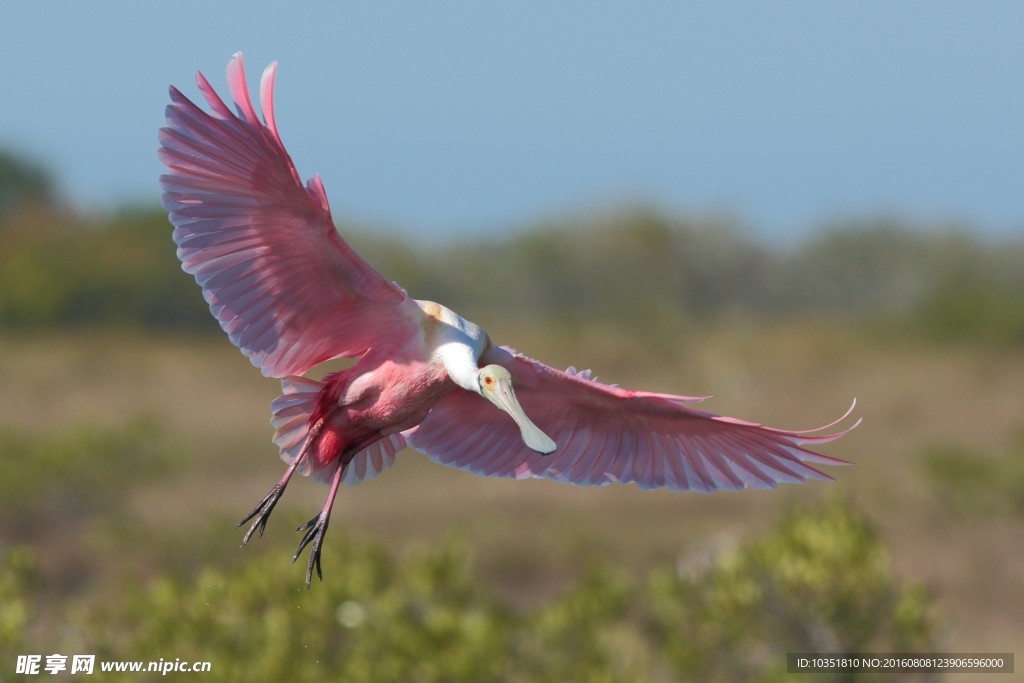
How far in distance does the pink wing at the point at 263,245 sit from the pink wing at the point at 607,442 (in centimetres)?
70

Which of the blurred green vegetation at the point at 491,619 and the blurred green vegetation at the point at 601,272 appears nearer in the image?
the blurred green vegetation at the point at 491,619

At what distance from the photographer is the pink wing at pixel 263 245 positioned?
5062 mm

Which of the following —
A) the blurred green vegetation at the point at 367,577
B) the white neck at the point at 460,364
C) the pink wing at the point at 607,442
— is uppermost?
the white neck at the point at 460,364

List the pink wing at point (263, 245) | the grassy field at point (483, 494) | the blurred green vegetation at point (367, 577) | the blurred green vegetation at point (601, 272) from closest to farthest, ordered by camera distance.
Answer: the pink wing at point (263, 245), the blurred green vegetation at point (367, 577), the grassy field at point (483, 494), the blurred green vegetation at point (601, 272)

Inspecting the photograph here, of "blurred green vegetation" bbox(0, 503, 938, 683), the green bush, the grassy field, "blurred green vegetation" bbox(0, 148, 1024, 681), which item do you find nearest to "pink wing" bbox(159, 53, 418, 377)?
"blurred green vegetation" bbox(0, 148, 1024, 681)

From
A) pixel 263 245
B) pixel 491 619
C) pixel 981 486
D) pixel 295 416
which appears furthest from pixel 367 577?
pixel 981 486

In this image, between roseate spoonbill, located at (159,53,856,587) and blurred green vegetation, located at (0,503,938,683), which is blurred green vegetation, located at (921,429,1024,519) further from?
roseate spoonbill, located at (159,53,856,587)

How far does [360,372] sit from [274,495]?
524 mm

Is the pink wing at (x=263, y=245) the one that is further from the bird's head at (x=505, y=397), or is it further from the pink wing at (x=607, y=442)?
the pink wing at (x=607, y=442)

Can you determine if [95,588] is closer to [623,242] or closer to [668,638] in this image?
[668,638]

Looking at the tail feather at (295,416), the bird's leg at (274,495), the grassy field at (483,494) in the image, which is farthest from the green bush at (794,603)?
the bird's leg at (274,495)

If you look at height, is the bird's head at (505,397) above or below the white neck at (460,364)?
below

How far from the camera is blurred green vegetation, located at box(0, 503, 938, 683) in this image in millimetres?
9062

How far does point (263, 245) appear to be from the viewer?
17.8 feet
